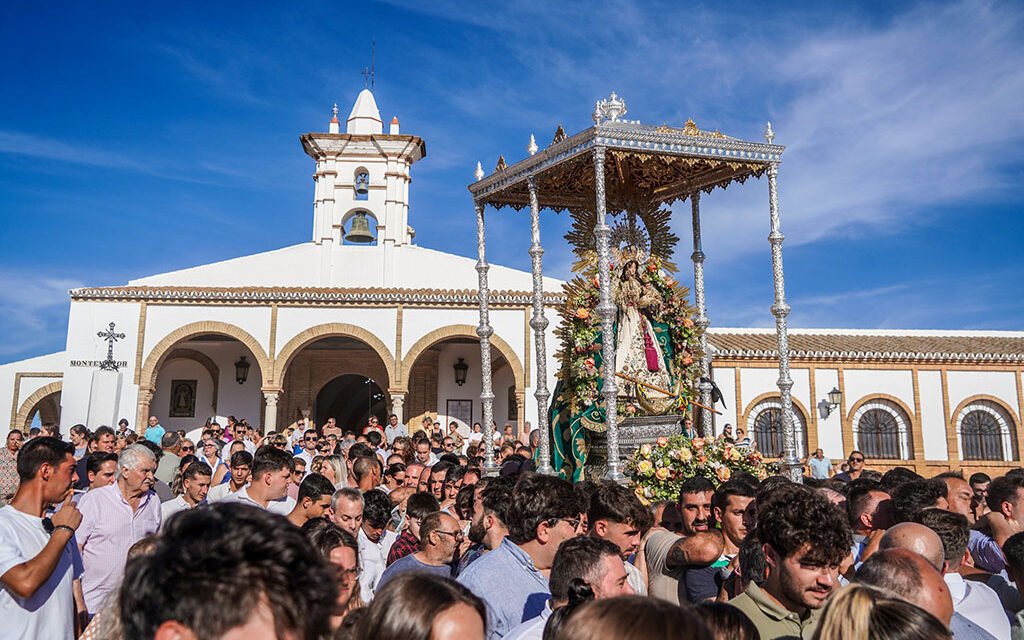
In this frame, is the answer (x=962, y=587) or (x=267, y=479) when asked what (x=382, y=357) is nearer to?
(x=267, y=479)

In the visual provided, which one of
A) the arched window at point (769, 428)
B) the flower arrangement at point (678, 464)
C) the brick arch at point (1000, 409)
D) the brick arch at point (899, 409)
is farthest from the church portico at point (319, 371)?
the brick arch at point (1000, 409)

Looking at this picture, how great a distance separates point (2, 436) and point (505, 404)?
45.1ft

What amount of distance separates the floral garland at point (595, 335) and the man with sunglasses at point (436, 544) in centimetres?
616

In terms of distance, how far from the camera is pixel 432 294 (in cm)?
2150

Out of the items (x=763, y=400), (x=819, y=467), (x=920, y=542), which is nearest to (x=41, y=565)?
(x=920, y=542)

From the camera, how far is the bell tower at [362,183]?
2462 centimetres

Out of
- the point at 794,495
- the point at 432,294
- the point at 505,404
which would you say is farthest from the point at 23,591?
the point at 505,404

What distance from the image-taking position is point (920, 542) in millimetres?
3270

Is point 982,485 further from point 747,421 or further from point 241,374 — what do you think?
point 241,374

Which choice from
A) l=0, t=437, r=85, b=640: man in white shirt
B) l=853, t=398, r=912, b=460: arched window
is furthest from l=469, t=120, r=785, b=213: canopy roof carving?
l=853, t=398, r=912, b=460: arched window

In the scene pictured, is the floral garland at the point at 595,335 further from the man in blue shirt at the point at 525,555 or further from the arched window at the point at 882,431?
the arched window at the point at 882,431

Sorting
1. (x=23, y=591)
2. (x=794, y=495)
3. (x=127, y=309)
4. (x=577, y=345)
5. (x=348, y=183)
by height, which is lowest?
(x=23, y=591)

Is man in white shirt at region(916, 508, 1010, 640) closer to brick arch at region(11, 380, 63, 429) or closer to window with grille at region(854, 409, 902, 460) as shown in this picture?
window with grille at region(854, 409, 902, 460)

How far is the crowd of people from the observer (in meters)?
1.49
